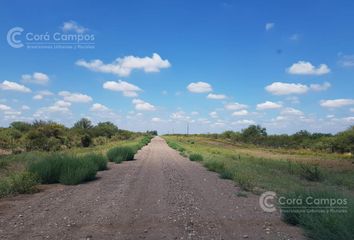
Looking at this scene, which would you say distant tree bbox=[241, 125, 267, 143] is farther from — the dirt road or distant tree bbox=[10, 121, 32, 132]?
the dirt road

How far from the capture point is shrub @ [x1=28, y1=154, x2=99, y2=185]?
16.3 meters

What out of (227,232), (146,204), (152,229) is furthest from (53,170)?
(227,232)

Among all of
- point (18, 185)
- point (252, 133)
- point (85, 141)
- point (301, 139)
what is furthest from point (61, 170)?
point (252, 133)

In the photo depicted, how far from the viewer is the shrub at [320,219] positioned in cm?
699

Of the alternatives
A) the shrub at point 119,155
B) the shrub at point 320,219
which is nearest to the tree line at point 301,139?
the shrub at point 119,155

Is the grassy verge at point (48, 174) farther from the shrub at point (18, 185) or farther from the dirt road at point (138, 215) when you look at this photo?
the dirt road at point (138, 215)

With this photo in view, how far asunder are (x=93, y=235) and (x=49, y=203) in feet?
13.3

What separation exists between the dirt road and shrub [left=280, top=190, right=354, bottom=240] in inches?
11.5

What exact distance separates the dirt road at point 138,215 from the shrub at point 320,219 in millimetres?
291

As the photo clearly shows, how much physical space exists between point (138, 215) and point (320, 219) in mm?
4623

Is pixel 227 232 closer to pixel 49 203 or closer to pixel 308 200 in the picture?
pixel 308 200

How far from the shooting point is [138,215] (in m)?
10.2

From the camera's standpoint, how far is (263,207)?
37.2 ft

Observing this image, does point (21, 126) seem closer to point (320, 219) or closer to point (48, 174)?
point (48, 174)
